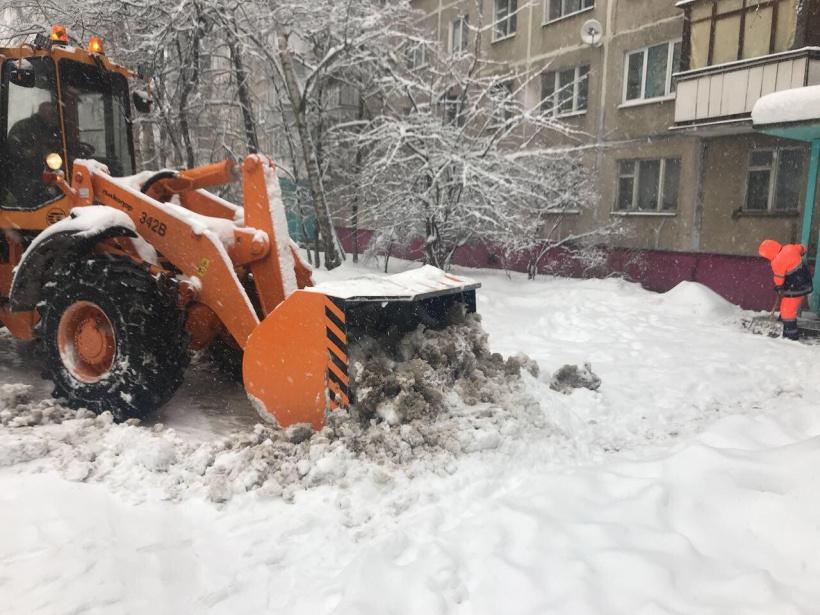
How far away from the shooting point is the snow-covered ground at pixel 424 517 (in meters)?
2.31

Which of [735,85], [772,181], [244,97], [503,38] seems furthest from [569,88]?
[244,97]

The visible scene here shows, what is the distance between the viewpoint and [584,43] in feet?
49.0

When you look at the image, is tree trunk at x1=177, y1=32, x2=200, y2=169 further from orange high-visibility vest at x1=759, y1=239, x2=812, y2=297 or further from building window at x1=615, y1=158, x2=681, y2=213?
orange high-visibility vest at x1=759, y1=239, x2=812, y2=297

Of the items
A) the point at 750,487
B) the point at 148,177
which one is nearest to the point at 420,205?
the point at 148,177

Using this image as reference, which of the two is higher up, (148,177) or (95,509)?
(148,177)

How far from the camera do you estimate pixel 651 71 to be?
13703mm

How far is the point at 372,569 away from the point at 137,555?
1059mm

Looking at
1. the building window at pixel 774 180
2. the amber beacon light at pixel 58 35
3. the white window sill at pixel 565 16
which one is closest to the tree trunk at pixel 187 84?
the amber beacon light at pixel 58 35

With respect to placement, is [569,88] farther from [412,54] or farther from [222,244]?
[222,244]

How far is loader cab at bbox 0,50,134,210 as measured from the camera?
472 cm

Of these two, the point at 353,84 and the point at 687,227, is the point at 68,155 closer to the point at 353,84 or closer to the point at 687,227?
the point at 353,84

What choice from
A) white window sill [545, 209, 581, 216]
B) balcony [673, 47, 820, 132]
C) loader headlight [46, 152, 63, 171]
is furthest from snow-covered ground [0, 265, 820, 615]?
white window sill [545, 209, 581, 216]

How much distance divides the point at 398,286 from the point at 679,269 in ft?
34.2

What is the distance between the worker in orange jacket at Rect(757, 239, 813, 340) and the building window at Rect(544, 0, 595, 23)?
31.5 ft
